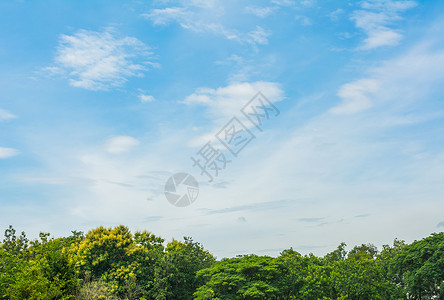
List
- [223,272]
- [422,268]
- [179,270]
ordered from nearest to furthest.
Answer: [223,272] < [422,268] < [179,270]

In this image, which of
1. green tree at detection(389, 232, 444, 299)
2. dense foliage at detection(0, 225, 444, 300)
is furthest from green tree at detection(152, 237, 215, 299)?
green tree at detection(389, 232, 444, 299)

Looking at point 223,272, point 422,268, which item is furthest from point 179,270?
point 422,268

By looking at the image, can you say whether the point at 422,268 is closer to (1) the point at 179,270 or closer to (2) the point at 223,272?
(2) the point at 223,272

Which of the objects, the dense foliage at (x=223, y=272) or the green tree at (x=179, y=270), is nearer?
the dense foliage at (x=223, y=272)

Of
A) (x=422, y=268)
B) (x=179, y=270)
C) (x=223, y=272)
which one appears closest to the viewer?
(x=223, y=272)

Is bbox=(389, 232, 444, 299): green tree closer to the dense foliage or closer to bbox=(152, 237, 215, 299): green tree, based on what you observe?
the dense foliage

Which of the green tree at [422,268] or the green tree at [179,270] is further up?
the green tree at [179,270]

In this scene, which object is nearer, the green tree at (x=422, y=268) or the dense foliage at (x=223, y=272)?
the dense foliage at (x=223, y=272)

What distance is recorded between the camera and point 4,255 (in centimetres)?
1794

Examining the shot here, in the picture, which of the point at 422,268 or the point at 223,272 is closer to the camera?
the point at 223,272

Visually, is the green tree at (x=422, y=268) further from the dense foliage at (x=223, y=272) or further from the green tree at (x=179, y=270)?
the green tree at (x=179, y=270)

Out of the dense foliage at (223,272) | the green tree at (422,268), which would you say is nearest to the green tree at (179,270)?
the dense foliage at (223,272)

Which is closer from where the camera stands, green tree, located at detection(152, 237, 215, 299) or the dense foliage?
the dense foliage

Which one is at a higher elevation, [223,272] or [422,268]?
[223,272]
